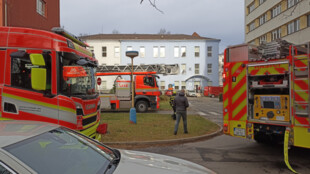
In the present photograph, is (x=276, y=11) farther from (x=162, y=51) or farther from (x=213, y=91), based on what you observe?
(x=162, y=51)

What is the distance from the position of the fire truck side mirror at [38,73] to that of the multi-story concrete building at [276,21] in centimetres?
2182

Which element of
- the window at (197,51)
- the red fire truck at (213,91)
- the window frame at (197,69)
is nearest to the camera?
the red fire truck at (213,91)

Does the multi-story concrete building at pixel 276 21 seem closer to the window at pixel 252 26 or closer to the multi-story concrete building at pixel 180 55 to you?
the window at pixel 252 26

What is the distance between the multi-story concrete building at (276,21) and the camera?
2619 cm

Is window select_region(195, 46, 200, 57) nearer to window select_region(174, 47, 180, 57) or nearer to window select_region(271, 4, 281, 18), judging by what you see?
window select_region(174, 47, 180, 57)

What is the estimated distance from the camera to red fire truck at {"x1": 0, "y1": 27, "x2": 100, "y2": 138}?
4.59 m

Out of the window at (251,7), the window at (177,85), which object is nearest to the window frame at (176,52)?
the window at (177,85)

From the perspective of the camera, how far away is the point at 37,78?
14.6 feet

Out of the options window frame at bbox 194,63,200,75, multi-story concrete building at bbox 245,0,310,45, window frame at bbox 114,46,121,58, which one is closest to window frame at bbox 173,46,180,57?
window frame at bbox 194,63,200,75

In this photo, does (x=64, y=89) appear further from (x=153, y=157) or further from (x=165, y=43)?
(x=165, y=43)

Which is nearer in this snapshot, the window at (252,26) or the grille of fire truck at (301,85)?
the grille of fire truck at (301,85)

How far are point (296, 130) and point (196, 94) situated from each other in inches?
1588

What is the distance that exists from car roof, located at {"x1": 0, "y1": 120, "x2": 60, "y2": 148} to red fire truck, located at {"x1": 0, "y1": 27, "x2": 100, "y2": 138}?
72.2 inches

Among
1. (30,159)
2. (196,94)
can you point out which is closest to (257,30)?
(196,94)
